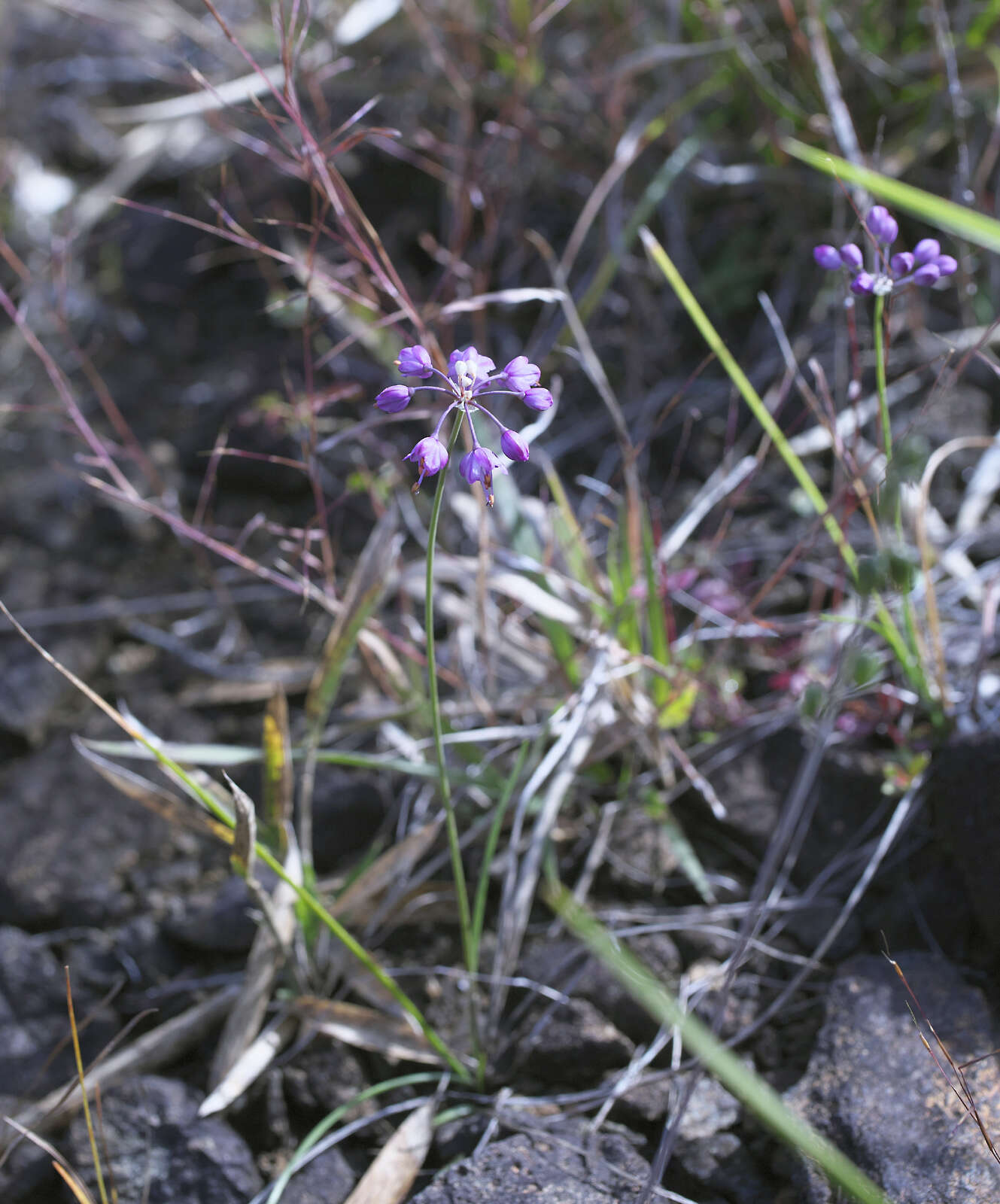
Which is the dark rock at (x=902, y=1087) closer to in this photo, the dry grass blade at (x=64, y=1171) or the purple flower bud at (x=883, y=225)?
the dry grass blade at (x=64, y=1171)

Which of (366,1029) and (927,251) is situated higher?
(927,251)

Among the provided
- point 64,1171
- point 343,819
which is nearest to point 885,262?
point 343,819

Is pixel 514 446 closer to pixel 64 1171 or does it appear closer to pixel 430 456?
pixel 430 456

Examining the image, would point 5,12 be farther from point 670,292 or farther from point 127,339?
point 670,292

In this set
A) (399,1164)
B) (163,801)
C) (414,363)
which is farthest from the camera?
(163,801)

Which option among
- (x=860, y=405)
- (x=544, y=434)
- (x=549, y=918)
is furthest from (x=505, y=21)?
(x=549, y=918)

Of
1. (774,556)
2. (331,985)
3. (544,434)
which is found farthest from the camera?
(544,434)
